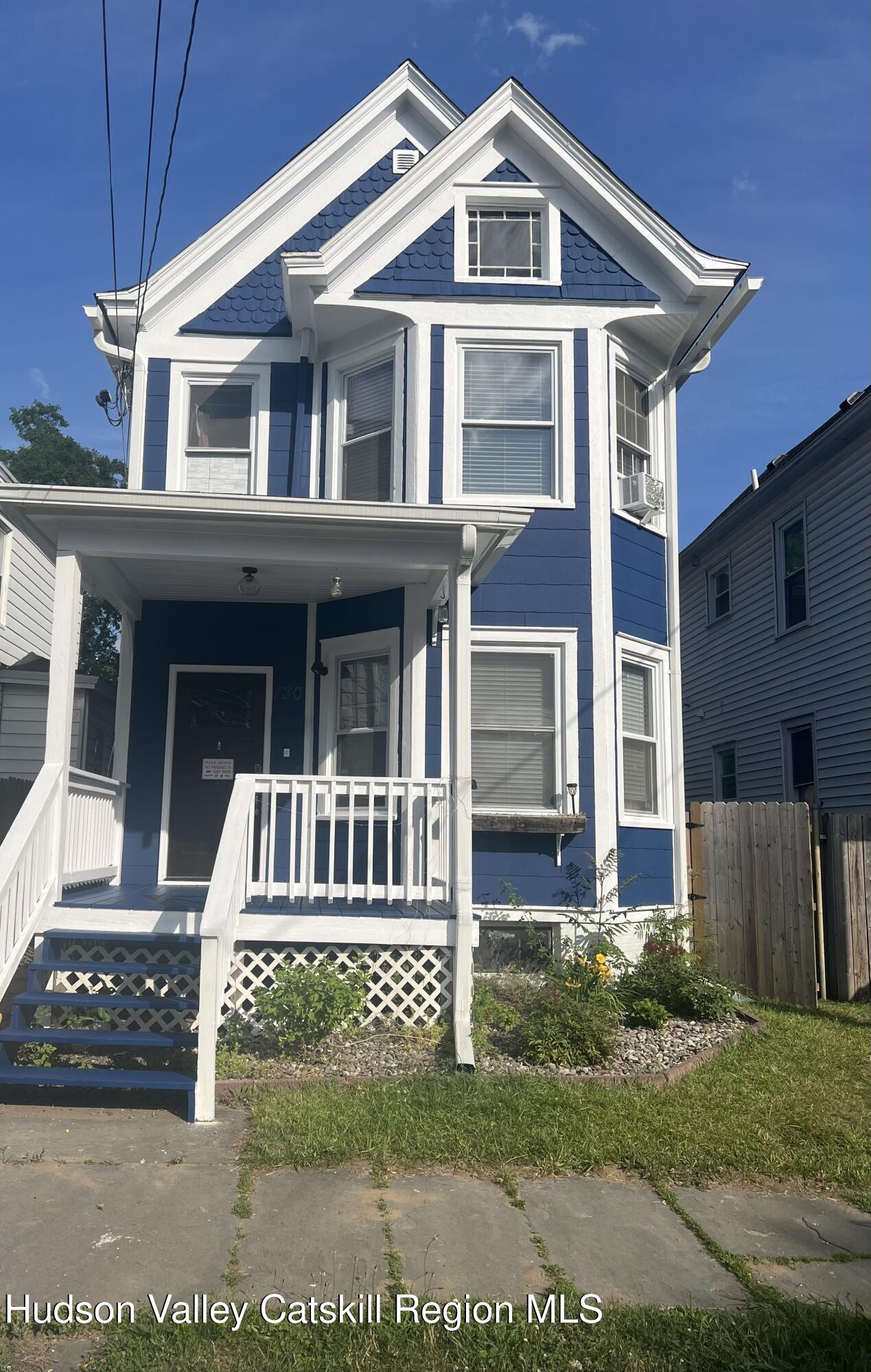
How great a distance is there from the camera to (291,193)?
1078 cm

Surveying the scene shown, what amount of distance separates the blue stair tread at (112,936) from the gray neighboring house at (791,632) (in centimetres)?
911

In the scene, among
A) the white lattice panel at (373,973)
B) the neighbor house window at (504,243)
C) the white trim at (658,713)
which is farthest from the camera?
the neighbor house window at (504,243)

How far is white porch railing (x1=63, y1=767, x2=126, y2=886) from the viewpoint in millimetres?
A: 7582

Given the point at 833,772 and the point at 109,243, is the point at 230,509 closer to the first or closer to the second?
the point at 109,243

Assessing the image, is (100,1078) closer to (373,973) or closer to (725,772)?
(373,973)

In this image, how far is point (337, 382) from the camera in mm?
10219

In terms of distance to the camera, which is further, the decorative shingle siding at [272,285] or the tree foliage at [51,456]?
the tree foliage at [51,456]

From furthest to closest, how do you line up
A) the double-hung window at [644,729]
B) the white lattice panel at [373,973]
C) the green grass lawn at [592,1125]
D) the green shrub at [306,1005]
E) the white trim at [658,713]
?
the double-hung window at [644,729] → the white trim at [658,713] → the white lattice panel at [373,973] → the green shrub at [306,1005] → the green grass lawn at [592,1125]

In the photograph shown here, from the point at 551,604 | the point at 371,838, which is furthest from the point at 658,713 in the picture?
the point at 371,838

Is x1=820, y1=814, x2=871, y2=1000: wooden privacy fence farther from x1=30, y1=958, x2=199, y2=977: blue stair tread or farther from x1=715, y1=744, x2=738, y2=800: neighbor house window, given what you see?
x1=715, y1=744, x2=738, y2=800: neighbor house window

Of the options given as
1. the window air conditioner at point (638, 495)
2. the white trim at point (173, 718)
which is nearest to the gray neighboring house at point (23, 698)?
the white trim at point (173, 718)

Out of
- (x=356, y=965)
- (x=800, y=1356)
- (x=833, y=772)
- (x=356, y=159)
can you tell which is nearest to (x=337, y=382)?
(x=356, y=159)

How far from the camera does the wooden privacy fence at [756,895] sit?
9.26m

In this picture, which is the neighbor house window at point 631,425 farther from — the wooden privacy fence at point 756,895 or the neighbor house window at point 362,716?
the wooden privacy fence at point 756,895
